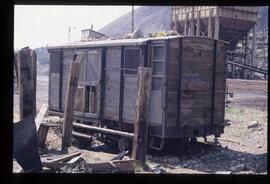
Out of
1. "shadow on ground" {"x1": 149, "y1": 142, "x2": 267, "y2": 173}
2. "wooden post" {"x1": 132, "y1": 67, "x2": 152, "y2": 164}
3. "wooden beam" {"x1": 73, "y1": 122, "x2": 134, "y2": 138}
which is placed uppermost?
"wooden post" {"x1": 132, "y1": 67, "x2": 152, "y2": 164}

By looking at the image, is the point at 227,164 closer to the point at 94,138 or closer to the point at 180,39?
the point at 180,39

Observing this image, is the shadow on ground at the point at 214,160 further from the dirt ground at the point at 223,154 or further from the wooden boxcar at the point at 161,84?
the wooden boxcar at the point at 161,84

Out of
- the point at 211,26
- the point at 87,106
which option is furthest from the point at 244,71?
the point at 87,106

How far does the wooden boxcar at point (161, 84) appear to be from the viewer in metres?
10.9

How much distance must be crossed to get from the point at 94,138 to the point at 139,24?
224ft

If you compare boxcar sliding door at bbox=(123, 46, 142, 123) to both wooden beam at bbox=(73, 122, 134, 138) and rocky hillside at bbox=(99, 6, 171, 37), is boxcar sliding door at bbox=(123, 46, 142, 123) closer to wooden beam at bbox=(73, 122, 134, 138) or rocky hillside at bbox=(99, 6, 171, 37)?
wooden beam at bbox=(73, 122, 134, 138)

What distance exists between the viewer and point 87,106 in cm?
1323

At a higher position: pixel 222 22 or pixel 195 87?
pixel 222 22

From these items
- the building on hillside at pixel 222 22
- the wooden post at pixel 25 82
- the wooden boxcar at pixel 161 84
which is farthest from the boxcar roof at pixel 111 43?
the building on hillside at pixel 222 22

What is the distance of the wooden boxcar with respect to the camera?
35.7 ft

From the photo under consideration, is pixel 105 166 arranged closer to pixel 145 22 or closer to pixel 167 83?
pixel 167 83

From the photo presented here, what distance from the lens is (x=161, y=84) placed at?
1093cm

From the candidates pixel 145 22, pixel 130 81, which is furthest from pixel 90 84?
pixel 145 22

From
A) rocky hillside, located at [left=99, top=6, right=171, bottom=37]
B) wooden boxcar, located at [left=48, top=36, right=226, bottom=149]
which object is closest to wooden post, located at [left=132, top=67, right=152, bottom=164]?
wooden boxcar, located at [left=48, top=36, right=226, bottom=149]
